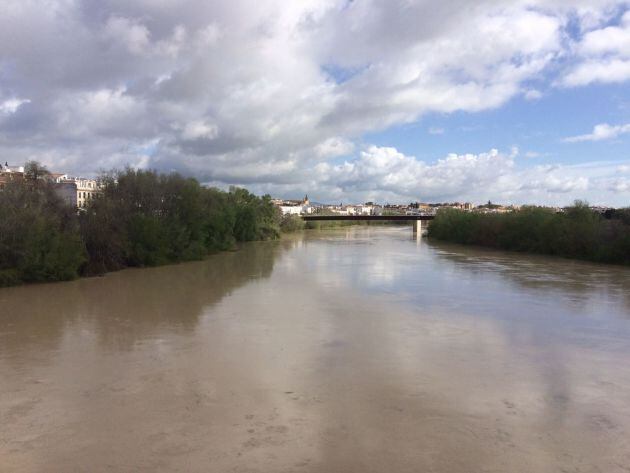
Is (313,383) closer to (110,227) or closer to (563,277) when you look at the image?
(110,227)

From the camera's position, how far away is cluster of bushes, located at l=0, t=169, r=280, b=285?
23.1 m

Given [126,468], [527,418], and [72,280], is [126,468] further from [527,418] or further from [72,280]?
[72,280]

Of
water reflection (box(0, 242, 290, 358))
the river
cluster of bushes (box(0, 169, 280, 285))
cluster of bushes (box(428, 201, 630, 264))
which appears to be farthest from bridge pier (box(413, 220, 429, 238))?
the river

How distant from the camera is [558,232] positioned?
4278 cm

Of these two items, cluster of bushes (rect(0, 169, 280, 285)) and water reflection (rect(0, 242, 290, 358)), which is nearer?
water reflection (rect(0, 242, 290, 358))

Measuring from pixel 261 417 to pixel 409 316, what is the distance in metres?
9.54

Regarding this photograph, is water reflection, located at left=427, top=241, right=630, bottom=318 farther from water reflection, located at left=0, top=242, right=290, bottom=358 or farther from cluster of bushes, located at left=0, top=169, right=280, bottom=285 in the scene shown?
cluster of bushes, located at left=0, top=169, right=280, bottom=285

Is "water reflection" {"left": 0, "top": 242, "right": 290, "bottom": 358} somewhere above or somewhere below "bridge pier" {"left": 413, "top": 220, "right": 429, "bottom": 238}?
below

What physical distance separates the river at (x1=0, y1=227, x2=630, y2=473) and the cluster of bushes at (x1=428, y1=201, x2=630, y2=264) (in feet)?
58.6

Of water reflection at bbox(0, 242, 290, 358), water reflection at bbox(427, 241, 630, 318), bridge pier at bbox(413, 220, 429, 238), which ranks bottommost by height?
water reflection at bbox(0, 242, 290, 358)

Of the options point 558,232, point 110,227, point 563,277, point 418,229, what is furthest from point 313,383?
point 418,229

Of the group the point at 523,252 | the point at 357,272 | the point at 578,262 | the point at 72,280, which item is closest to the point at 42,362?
the point at 72,280

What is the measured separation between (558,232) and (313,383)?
3894cm

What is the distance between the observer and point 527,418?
8.30 m
